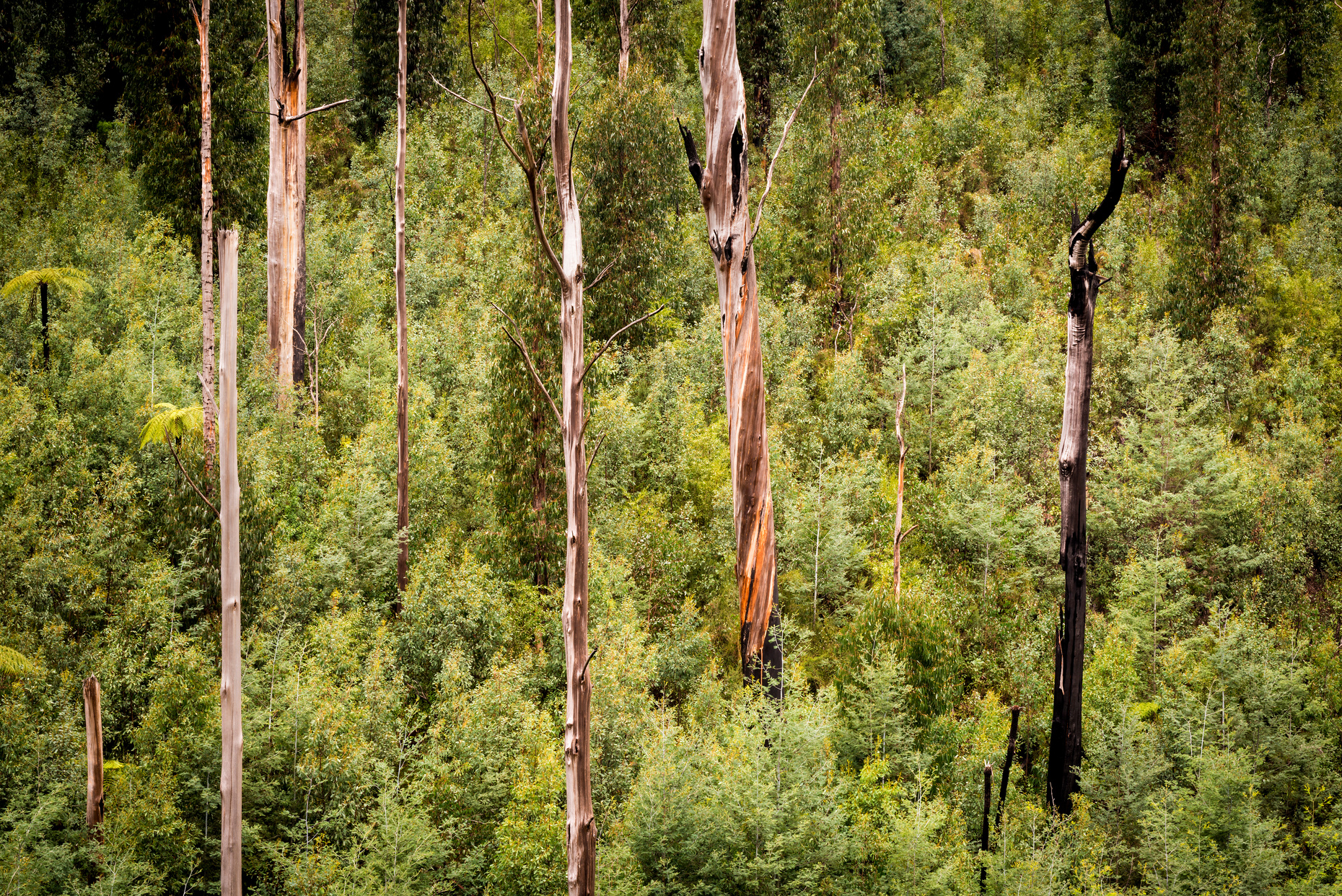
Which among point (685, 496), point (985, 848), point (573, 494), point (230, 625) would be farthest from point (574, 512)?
point (685, 496)

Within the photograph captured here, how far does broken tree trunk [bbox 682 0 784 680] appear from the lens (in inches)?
362

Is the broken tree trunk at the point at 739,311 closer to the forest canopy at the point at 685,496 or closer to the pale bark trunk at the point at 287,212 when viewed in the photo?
the forest canopy at the point at 685,496

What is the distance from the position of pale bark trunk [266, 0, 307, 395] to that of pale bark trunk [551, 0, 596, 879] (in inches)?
433

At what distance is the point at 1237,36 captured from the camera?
62.8 ft

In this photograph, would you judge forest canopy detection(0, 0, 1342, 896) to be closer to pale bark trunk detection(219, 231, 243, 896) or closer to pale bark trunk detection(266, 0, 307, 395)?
pale bark trunk detection(266, 0, 307, 395)

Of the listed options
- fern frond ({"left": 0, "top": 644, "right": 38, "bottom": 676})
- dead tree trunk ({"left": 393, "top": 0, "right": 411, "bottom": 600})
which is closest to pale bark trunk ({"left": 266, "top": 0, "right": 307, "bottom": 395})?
dead tree trunk ({"left": 393, "top": 0, "right": 411, "bottom": 600})

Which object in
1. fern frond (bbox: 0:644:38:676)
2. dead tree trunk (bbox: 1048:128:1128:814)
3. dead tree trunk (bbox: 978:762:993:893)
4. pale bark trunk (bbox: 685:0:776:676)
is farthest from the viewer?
pale bark trunk (bbox: 685:0:776:676)

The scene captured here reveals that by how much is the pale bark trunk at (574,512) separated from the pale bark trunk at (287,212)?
433 inches

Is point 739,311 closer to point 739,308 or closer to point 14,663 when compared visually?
point 739,308

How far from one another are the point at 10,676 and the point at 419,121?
815 inches

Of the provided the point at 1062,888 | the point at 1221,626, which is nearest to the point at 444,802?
the point at 1062,888

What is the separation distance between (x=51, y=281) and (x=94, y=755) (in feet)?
34.4

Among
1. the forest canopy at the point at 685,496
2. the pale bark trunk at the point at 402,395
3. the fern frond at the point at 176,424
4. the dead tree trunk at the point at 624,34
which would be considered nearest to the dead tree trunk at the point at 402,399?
the pale bark trunk at the point at 402,395

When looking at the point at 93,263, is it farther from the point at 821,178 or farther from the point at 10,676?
the point at 821,178
